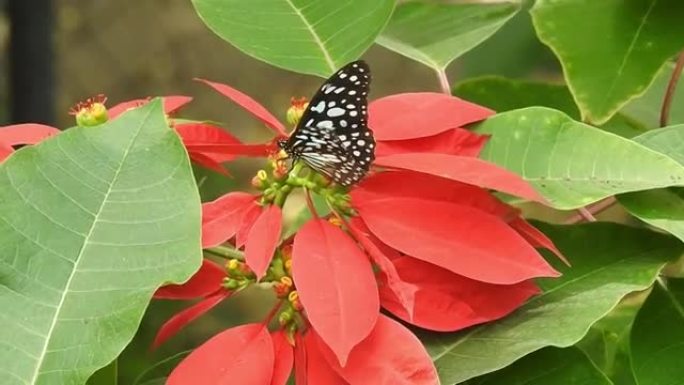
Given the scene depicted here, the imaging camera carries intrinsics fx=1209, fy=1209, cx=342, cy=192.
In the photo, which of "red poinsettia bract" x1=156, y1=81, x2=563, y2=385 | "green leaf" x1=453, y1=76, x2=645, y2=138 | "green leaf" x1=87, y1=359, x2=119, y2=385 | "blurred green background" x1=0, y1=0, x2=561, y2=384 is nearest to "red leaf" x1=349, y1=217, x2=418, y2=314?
"red poinsettia bract" x1=156, y1=81, x2=563, y2=385

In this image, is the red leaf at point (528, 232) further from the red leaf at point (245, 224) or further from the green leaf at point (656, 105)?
the green leaf at point (656, 105)

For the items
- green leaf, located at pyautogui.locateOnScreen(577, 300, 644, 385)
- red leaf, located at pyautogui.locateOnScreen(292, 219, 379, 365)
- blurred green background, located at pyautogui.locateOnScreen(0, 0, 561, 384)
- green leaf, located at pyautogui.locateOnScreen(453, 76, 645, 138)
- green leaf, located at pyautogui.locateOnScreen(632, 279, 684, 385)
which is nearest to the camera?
red leaf, located at pyautogui.locateOnScreen(292, 219, 379, 365)

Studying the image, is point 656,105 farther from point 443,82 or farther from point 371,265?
point 371,265

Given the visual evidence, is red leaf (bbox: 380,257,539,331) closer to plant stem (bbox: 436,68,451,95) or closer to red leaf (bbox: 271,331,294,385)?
red leaf (bbox: 271,331,294,385)

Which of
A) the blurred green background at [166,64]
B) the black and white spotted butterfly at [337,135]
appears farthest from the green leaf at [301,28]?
the blurred green background at [166,64]

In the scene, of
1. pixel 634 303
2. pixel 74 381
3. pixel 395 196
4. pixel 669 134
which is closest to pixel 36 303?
pixel 74 381

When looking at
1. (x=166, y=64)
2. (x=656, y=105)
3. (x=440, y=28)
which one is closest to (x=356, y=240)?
(x=440, y=28)

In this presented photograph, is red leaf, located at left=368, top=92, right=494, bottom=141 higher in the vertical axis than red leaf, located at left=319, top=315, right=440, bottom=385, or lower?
higher
